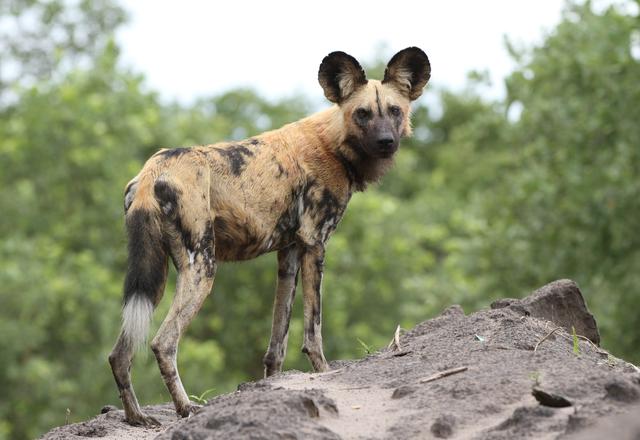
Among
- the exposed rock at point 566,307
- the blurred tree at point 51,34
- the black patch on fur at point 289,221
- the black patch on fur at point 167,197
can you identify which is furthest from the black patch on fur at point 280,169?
the blurred tree at point 51,34

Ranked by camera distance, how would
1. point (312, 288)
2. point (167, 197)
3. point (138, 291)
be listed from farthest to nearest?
1. point (312, 288)
2. point (167, 197)
3. point (138, 291)

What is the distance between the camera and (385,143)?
792 cm

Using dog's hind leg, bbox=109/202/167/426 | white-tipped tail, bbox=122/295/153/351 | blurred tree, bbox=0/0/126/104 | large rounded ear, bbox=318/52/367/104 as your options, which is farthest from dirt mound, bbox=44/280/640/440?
blurred tree, bbox=0/0/126/104

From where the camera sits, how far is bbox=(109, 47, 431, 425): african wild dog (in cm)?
687

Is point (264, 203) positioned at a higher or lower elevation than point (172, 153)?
lower

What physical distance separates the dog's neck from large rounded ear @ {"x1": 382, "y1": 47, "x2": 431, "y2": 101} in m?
0.48

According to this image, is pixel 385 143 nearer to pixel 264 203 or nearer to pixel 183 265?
pixel 264 203

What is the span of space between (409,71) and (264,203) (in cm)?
168

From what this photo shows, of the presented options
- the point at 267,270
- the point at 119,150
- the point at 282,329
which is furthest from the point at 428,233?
the point at 282,329

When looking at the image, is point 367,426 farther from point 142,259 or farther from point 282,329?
point 282,329

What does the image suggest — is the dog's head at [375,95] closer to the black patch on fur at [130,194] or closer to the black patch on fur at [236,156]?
the black patch on fur at [236,156]

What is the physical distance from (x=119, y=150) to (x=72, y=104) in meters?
1.72

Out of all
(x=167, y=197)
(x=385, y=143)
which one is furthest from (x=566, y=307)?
(x=167, y=197)

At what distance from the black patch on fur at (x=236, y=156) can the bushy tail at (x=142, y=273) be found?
0.77m
